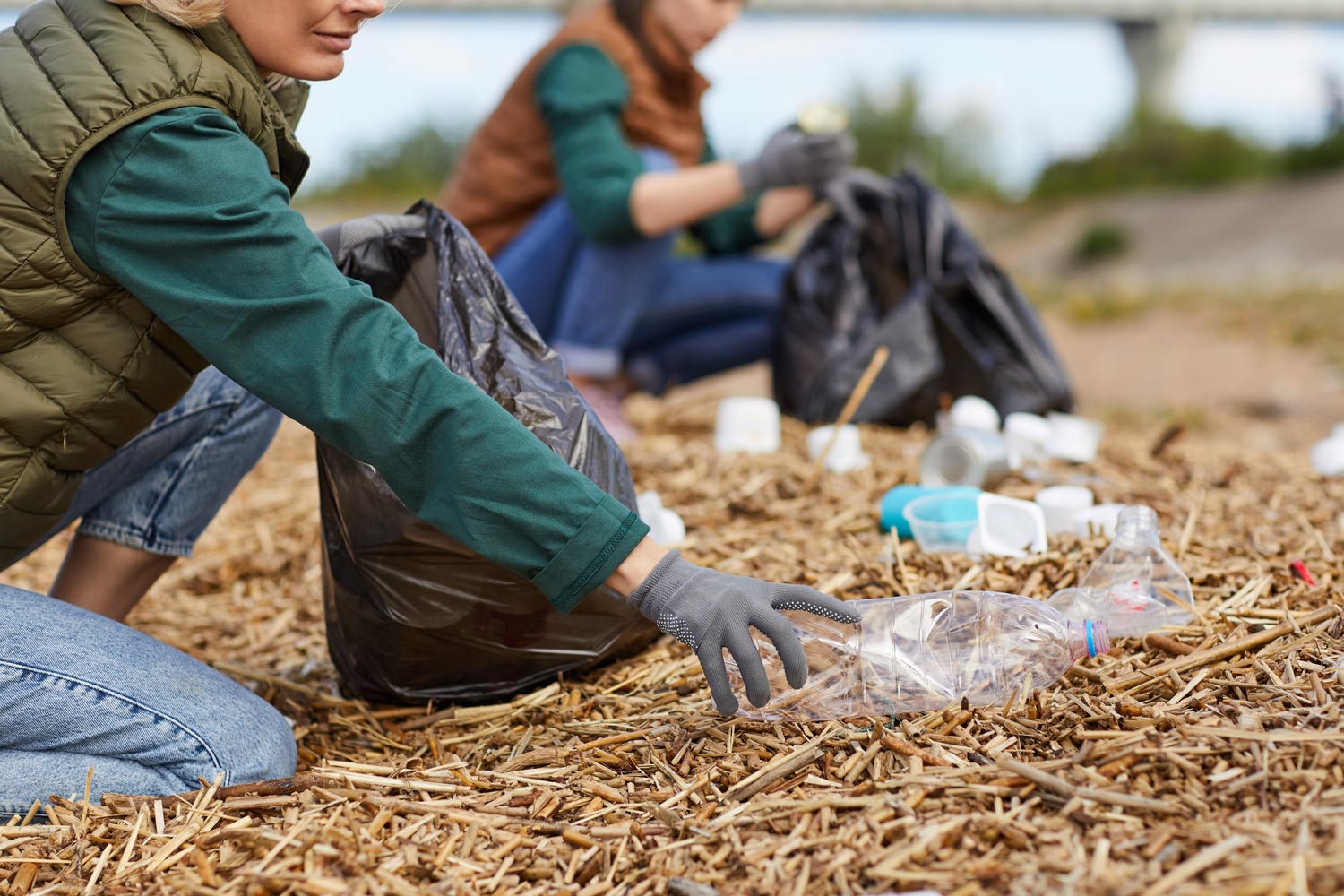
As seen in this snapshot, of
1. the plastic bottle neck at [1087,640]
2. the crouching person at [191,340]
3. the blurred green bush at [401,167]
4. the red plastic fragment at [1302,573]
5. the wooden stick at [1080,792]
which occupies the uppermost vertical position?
the crouching person at [191,340]

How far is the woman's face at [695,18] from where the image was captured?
3635 millimetres

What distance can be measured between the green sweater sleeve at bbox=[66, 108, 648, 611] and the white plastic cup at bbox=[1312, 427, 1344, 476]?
96.1 inches

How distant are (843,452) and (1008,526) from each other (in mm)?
851

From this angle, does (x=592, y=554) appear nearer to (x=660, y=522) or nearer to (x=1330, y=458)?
(x=660, y=522)

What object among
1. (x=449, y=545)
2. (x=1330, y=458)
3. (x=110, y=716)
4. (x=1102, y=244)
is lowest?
(x=1102, y=244)

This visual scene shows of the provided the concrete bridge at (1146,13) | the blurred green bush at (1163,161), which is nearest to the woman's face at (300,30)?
the concrete bridge at (1146,13)

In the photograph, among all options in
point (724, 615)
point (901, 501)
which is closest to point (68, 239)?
point (724, 615)

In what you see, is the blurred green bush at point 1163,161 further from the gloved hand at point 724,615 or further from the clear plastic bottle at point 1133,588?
the gloved hand at point 724,615

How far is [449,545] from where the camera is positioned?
1975 mm

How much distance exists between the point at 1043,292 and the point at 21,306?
8.27 m

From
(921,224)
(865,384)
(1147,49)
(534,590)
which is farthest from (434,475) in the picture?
(1147,49)

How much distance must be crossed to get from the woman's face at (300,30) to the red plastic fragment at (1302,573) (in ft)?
5.93

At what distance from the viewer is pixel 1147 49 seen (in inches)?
659

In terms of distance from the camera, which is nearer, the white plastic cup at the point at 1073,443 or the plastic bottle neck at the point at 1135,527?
the plastic bottle neck at the point at 1135,527
